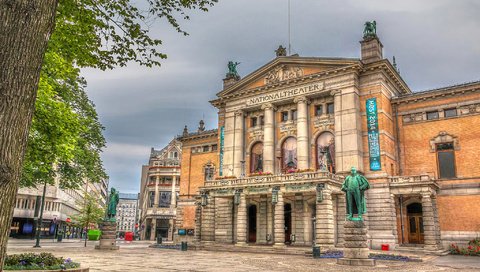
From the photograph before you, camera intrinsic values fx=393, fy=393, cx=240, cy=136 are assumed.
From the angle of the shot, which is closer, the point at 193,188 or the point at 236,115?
the point at 236,115

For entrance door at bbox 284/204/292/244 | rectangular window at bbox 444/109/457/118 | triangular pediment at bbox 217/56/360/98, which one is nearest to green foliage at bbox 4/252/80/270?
entrance door at bbox 284/204/292/244

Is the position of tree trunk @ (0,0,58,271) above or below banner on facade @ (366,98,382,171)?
below

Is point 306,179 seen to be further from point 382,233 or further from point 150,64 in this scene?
point 150,64

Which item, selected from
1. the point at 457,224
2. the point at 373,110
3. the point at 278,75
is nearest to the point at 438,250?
the point at 457,224

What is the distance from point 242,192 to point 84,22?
2671 cm

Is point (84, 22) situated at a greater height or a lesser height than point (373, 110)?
lesser

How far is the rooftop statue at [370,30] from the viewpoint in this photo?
38.5m

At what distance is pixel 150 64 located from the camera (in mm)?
11078

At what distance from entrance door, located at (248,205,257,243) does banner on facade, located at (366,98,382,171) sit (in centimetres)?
1242

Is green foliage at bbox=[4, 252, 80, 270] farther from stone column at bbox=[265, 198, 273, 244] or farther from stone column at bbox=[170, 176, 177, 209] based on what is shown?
stone column at bbox=[170, 176, 177, 209]

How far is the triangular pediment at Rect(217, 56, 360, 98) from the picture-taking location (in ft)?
125

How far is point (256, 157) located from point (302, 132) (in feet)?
21.3

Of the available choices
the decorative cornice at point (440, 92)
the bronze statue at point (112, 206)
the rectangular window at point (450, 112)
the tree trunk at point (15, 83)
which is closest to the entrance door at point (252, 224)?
the bronze statue at point (112, 206)

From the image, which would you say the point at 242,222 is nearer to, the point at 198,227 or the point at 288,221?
the point at 288,221
